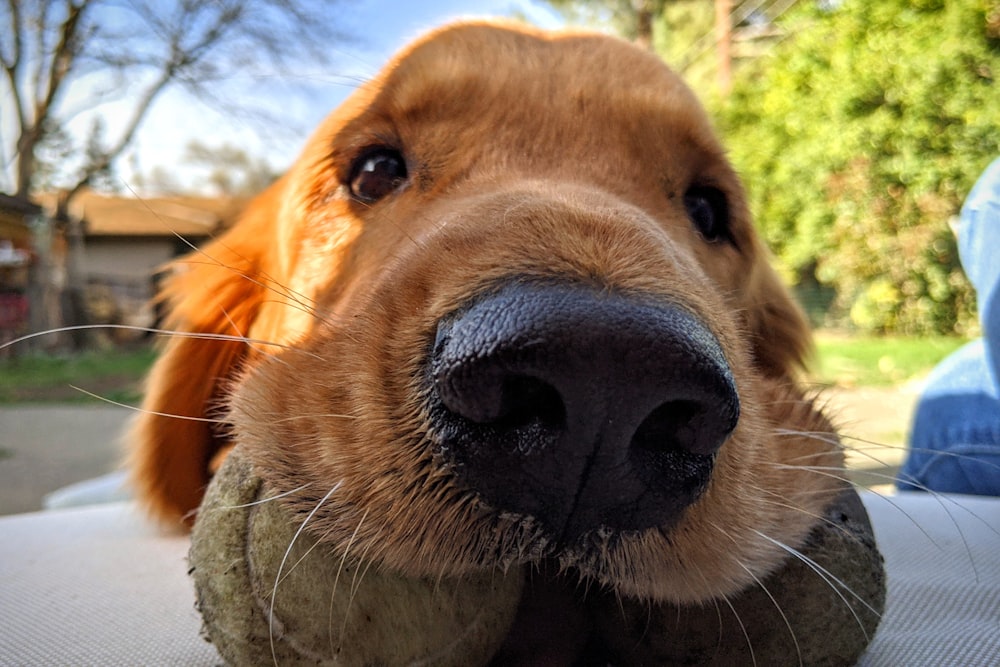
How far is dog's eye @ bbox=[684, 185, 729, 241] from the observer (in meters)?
2.14

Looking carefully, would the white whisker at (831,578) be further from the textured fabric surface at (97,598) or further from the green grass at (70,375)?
the green grass at (70,375)

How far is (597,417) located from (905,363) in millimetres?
11795

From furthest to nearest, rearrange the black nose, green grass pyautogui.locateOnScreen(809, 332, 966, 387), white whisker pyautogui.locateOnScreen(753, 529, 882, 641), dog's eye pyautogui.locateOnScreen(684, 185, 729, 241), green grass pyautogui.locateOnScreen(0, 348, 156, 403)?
green grass pyautogui.locateOnScreen(0, 348, 156, 403) < green grass pyautogui.locateOnScreen(809, 332, 966, 387) < dog's eye pyautogui.locateOnScreen(684, 185, 729, 241) < white whisker pyautogui.locateOnScreen(753, 529, 882, 641) < the black nose

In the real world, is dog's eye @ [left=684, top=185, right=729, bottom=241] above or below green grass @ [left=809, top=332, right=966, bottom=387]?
above

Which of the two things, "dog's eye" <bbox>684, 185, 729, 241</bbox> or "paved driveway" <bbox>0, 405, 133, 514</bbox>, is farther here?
"paved driveway" <bbox>0, 405, 133, 514</bbox>

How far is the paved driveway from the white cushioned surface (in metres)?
2.35

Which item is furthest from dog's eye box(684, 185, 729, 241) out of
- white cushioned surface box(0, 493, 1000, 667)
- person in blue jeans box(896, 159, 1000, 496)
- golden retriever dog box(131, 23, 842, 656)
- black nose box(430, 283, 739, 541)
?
black nose box(430, 283, 739, 541)

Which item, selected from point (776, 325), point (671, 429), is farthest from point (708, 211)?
point (671, 429)

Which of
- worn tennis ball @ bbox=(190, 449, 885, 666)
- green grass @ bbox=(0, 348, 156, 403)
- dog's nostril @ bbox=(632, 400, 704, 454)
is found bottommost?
green grass @ bbox=(0, 348, 156, 403)

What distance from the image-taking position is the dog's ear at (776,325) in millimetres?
2611

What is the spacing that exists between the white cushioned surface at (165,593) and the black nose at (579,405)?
72 centimetres

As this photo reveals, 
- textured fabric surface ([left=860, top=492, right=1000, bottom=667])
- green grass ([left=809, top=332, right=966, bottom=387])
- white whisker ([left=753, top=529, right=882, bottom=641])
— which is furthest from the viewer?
green grass ([left=809, top=332, right=966, bottom=387])

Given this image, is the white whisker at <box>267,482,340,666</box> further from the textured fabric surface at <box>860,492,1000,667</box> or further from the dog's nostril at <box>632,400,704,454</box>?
the textured fabric surface at <box>860,492,1000,667</box>

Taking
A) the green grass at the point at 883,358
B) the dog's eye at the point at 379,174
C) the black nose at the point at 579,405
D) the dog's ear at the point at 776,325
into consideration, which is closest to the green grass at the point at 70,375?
the dog's eye at the point at 379,174
